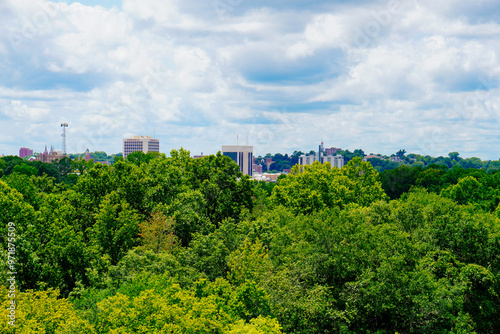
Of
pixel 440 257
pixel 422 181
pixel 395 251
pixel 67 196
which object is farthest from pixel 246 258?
pixel 422 181

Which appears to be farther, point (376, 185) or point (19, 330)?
point (376, 185)

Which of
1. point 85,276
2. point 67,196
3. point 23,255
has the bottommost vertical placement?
point 85,276

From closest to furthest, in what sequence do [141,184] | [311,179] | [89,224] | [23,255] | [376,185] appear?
[23,255] < [89,224] < [141,184] < [311,179] < [376,185]

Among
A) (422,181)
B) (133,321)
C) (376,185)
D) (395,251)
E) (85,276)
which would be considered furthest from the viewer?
(422,181)

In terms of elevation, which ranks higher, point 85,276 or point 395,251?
point 395,251

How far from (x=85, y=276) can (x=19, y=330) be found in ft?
44.9

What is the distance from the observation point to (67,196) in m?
42.4

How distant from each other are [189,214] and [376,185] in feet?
86.4

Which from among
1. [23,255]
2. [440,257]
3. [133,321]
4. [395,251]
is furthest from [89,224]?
[440,257]

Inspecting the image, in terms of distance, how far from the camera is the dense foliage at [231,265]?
22531mm

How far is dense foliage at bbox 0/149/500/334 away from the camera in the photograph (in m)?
22.5

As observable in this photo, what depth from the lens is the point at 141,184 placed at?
44.1 metres

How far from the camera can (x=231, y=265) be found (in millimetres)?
29625

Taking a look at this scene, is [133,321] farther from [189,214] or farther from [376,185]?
[376,185]
